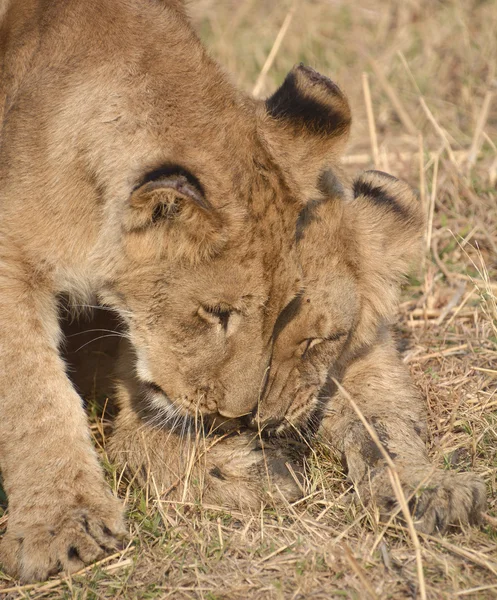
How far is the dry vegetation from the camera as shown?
277 cm

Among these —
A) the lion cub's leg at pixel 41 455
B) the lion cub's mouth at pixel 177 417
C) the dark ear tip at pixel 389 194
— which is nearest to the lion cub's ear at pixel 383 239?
the dark ear tip at pixel 389 194

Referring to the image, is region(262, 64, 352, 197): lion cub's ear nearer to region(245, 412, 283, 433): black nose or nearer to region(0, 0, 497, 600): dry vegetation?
region(245, 412, 283, 433): black nose

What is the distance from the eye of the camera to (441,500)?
3.00 meters

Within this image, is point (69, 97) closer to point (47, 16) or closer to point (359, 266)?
point (47, 16)

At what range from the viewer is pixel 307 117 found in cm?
321

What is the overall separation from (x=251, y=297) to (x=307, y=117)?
2.24 feet

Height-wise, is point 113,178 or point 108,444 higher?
point 113,178

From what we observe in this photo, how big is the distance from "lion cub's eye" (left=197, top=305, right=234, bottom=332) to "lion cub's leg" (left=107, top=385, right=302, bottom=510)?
454 millimetres

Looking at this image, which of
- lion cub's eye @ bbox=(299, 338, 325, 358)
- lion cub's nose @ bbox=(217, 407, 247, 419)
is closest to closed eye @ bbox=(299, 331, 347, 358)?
lion cub's eye @ bbox=(299, 338, 325, 358)

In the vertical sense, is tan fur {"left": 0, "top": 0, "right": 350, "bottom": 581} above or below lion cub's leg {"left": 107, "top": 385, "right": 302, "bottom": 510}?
above

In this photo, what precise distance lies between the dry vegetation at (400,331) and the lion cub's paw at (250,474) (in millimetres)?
64

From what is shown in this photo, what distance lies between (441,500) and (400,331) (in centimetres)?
161

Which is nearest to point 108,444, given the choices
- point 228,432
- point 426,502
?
point 228,432

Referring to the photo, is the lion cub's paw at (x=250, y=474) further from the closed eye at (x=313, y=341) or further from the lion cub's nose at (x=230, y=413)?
the closed eye at (x=313, y=341)
